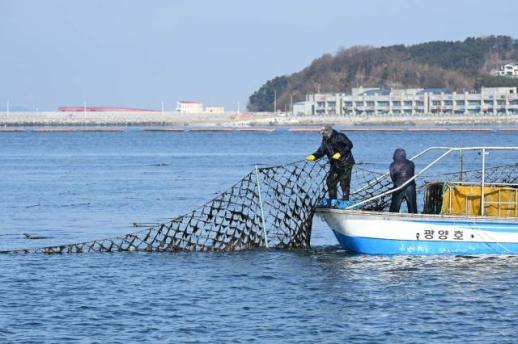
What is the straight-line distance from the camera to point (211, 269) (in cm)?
2520

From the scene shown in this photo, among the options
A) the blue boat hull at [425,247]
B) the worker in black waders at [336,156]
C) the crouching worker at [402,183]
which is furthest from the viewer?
the worker in black waders at [336,156]

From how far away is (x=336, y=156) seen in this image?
85.8 ft

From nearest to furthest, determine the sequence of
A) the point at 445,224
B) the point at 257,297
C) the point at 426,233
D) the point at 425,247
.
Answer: the point at 257,297 < the point at 445,224 < the point at 426,233 < the point at 425,247

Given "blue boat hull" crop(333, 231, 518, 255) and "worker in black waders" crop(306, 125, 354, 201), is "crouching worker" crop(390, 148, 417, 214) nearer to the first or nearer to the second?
"blue boat hull" crop(333, 231, 518, 255)

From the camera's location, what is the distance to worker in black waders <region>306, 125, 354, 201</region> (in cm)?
2619

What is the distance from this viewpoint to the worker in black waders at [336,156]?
26.2 meters

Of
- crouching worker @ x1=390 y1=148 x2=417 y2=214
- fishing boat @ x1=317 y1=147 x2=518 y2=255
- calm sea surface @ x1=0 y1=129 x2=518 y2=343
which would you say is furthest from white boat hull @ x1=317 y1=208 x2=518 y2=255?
crouching worker @ x1=390 y1=148 x2=417 y2=214

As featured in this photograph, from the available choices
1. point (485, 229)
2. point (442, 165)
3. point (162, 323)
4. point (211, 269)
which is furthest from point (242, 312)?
point (442, 165)

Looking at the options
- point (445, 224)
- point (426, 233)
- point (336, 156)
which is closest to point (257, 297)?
point (426, 233)

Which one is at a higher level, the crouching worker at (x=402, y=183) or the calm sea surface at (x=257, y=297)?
the crouching worker at (x=402, y=183)

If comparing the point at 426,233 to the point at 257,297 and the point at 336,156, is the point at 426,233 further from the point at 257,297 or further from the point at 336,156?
the point at 257,297

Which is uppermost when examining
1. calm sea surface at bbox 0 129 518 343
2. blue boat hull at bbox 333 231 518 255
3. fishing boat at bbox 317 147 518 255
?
fishing boat at bbox 317 147 518 255

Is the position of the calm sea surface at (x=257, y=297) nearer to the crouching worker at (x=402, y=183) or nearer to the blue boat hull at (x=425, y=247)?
the blue boat hull at (x=425, y=247)

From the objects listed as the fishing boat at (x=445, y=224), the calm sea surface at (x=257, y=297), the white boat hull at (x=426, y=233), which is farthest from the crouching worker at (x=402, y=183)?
the calm sea surface at (x=257, y=297)
